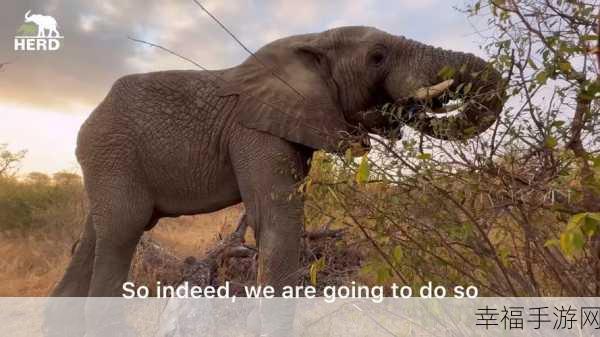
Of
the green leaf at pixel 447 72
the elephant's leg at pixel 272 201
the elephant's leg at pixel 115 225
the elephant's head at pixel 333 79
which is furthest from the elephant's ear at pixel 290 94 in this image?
the green leaf at pixel 447 72

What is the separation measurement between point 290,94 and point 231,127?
0.44 meters

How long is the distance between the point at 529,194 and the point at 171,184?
7.22ft

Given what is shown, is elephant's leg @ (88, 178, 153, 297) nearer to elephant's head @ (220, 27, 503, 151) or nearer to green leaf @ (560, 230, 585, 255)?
elephant's head @ (220, 27, 503, 151)

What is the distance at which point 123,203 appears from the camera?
274cm

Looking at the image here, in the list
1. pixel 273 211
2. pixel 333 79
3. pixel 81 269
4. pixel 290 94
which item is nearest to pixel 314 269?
pixel 273 211

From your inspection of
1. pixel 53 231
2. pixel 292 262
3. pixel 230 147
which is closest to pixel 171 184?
pixel 230 147

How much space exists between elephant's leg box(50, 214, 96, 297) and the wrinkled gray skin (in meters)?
0.53

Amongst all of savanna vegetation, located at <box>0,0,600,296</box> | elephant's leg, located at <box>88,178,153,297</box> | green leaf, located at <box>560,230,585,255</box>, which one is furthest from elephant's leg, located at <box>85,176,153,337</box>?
green leaf, located at <box>560,230,585,255</box>

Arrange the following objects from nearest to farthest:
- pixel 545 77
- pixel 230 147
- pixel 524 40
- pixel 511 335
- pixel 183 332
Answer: pixel 545 77, pixel 524 40, pixel 511 335, pixel 230 147, pixel 183 332

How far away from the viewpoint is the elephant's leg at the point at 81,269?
10.6 ft

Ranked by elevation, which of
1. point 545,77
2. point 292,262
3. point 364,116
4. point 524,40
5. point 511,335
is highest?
point 364,116

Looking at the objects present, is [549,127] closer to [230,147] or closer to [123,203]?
[230,147]

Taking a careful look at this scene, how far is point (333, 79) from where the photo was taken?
284 centimetres

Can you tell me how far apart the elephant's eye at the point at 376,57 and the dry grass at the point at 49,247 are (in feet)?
12.3
